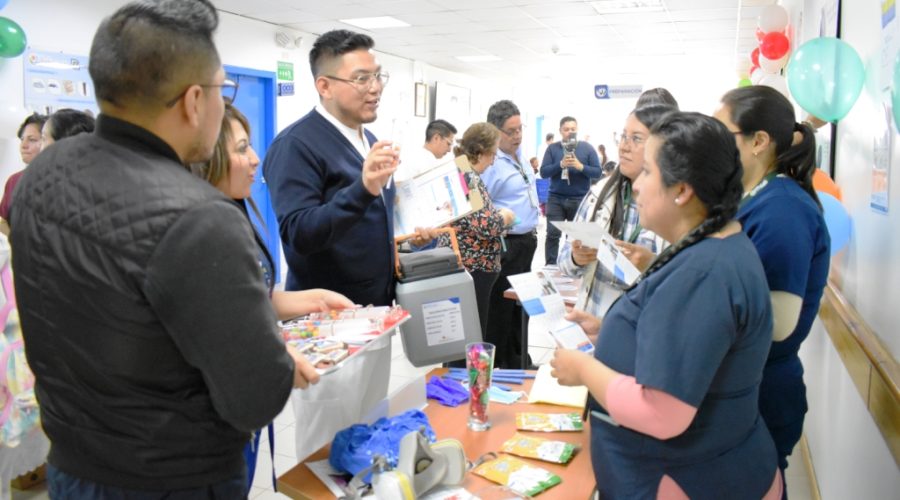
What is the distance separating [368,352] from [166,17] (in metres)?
0.97

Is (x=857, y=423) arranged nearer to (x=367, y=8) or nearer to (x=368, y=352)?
(x=368, y=352)

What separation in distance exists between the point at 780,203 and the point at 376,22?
658 centimetres

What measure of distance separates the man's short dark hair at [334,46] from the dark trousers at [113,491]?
4.78ft

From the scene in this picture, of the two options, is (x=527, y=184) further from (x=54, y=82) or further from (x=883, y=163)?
(x=54, y=82)

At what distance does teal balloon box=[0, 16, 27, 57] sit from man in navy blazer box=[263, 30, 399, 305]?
3.17 m

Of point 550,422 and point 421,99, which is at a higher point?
point 421,99

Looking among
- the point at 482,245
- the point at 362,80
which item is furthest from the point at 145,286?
the point at 482,245

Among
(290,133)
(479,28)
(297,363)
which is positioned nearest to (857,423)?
(297,363)

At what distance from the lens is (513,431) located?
1.55 meters

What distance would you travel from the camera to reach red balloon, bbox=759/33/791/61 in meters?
4.51

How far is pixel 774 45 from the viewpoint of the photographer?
452cm

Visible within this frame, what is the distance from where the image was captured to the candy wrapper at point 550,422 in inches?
60.8

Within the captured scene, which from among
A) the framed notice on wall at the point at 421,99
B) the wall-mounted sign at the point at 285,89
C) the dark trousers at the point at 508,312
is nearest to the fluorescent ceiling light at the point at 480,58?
the framed notice on wall at the point at 421,99

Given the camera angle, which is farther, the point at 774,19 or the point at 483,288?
the point at 774,19
